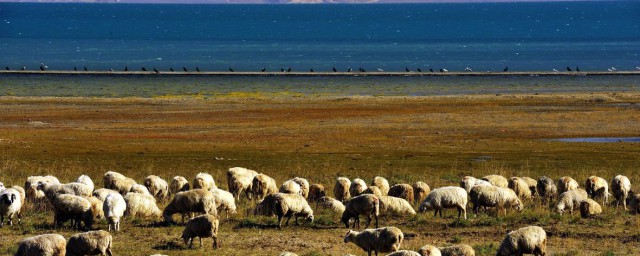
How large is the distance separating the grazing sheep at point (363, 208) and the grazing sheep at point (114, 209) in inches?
215

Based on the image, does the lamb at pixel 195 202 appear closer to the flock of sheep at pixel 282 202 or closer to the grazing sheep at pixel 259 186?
the flock of sheep at pixel 282 202

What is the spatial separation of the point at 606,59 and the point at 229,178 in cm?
11419

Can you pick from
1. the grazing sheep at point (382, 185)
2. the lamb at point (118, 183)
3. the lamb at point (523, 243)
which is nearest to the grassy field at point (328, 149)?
the lamb at point (523, 243)

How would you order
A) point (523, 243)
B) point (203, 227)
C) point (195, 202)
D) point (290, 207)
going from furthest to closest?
1. point (290, 207)
2. point (195, 202)
3. point (203, 227)
4. point (523, 243)

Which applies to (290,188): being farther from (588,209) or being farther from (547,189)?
(588,209)

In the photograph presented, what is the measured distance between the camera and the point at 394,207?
25.7 m

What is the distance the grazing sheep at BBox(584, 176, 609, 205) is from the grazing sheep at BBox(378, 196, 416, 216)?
624 centimetres

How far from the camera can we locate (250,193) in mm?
30531

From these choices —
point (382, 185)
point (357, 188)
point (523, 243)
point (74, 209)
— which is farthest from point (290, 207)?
point (523, 243)

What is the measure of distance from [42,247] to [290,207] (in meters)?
7.06

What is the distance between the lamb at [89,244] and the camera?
1998 cm

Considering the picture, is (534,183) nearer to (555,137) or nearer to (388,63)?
(555,137)

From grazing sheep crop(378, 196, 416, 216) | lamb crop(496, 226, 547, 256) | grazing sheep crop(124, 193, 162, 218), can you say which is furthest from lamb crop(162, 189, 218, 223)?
lamb crop(496, 226, 547, 256)

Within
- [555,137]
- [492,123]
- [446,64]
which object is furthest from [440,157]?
[446,64]
